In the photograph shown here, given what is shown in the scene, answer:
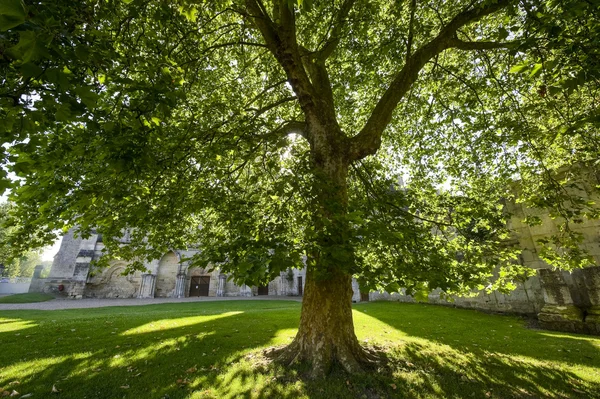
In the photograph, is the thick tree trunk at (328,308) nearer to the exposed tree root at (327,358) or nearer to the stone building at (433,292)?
the exposed tree root at (327,358)

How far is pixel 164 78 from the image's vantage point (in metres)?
3.86

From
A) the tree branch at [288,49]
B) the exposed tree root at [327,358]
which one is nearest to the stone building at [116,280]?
the exposed tree root at [327,358]

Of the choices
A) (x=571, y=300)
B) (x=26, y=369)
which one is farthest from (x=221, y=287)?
(x=571, y=300)

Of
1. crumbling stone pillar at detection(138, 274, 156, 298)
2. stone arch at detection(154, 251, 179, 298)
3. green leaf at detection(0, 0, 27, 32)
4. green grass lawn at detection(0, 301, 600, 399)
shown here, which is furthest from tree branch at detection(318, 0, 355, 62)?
crumbling stone pillar at detection(138, 274, 156, 298)

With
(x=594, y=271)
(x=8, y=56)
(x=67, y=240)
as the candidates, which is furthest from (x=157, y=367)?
(x=67, y=240)

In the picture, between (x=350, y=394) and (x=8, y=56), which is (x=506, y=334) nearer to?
(x=350, y=394)

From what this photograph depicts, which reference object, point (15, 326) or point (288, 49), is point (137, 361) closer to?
point (288, 49)

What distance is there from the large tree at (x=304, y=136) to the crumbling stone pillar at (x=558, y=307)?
166 inches

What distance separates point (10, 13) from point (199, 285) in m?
34.4

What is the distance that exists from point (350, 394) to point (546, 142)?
829 centimetres

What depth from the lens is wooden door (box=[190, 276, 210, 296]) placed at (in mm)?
31766

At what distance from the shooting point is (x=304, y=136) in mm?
7508

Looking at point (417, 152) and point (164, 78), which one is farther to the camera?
point (417, 152)

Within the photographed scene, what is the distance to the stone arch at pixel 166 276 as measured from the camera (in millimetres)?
30062
